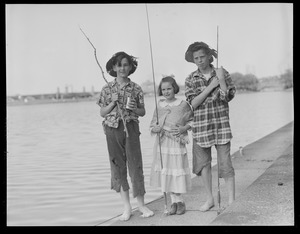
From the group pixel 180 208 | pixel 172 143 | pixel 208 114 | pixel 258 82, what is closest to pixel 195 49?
pixel 208 114

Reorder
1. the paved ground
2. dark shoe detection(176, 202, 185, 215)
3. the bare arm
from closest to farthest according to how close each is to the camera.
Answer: the paved ground, the bare arm, dark shoe detection(176, 202, 185, 215)

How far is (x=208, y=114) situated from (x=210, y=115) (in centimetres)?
2

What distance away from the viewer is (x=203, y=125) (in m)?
4.90

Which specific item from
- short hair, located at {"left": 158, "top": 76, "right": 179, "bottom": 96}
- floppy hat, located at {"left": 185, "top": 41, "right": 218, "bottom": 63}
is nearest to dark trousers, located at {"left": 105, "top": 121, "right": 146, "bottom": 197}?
short hair, located at {"left": 158, "top": 76, "right": 179, "bottom": 96}

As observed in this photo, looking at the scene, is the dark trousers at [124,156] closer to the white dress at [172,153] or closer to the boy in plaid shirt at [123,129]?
the boy in plaid shirt at [123,129]

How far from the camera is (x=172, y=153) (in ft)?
16.2

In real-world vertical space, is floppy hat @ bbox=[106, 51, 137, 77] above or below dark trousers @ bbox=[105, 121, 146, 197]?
above

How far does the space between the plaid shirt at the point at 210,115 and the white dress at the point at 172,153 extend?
0.10m

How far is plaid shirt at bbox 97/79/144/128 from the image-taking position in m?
4.86

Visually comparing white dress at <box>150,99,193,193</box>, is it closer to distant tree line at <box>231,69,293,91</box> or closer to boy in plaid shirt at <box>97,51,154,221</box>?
boy in plaid shirt at <box>97,51,154,221</box>

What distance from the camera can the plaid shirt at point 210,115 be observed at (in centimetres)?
Result: 488

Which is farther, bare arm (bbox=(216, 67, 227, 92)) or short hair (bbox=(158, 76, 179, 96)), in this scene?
short hair (bbox=(158, 76, 179, 96))

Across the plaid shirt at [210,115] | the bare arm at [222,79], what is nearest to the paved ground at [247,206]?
the plaid shirt at [210,115]
